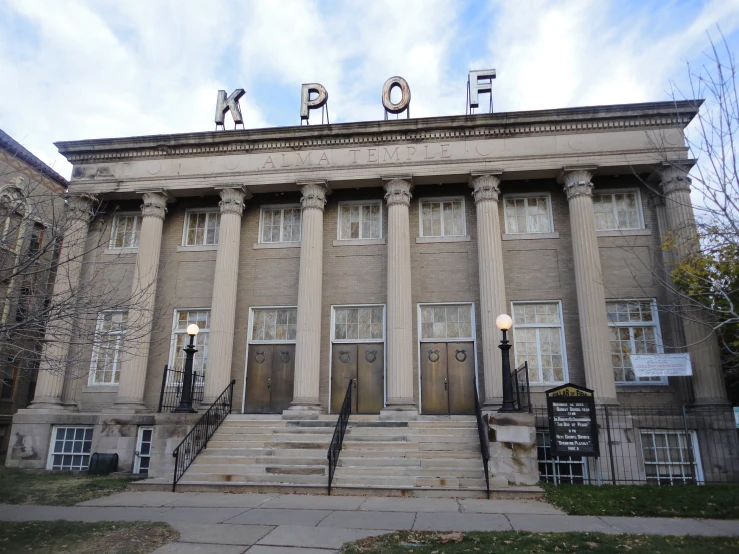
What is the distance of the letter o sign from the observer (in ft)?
64.5

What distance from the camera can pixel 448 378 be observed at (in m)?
17.7

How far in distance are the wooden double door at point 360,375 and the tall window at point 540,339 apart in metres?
4.41

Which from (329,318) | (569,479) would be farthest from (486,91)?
(569,479)

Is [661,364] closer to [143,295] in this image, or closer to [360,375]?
[360,375]

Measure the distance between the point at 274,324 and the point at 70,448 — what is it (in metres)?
7.50

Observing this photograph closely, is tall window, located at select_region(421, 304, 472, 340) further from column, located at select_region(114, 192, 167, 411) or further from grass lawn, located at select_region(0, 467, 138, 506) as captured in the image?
grass lawn, located at select_region(0, 467, 138, 506)

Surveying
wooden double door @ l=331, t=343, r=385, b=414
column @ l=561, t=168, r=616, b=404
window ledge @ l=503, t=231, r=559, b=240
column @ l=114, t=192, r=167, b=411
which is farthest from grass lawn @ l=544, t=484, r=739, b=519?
column @ l=114, t=192, r=167, b=411

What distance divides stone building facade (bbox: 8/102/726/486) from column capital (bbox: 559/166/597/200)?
0.21 ft

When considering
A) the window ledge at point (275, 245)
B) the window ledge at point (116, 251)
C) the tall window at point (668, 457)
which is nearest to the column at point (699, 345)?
the tall window at point (668, 457)

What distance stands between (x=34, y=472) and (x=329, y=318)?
32.0 ft

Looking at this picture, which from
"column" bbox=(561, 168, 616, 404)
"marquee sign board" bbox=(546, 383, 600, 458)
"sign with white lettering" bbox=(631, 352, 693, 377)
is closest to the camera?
"marquee sign board" bbox=(546, 383, 600, 458)

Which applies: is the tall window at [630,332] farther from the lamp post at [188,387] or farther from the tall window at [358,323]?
the lamp post at [188,387]

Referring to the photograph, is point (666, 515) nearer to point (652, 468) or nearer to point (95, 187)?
point (652, 468)

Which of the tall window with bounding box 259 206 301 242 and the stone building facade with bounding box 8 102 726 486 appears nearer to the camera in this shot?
the stone building facade with bounding box 8 102 726 486
